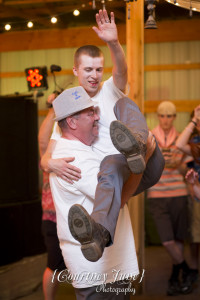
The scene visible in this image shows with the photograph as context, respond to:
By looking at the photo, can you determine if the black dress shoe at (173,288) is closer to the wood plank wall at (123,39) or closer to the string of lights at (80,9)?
the wood plank wall at (123,39)

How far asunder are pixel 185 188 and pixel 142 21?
150 cm

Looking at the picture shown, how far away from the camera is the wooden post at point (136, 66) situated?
407 centimetres

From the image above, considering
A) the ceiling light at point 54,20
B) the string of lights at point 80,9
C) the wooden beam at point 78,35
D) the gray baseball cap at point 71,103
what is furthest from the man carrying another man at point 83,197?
the ceiling light at point 54,20

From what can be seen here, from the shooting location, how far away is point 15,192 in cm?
533

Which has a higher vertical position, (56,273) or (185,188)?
(185,188)

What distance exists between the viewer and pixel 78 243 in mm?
2477

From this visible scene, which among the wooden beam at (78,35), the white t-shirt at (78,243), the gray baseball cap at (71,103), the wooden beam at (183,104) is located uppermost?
the wooden beam at (78,35)

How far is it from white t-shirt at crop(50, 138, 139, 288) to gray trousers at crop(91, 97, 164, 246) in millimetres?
77

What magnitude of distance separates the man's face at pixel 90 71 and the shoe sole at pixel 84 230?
99 cm

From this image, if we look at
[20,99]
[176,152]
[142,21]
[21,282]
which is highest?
[142,21]

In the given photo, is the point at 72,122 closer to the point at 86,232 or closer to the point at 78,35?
the point at 86,232

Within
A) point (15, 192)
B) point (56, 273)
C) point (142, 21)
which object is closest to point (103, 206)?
point (56, 273)

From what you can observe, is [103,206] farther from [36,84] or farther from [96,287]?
[36,84]

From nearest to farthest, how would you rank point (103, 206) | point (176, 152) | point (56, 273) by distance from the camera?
point (103, 206), point (56, 273), point (176, 152)
